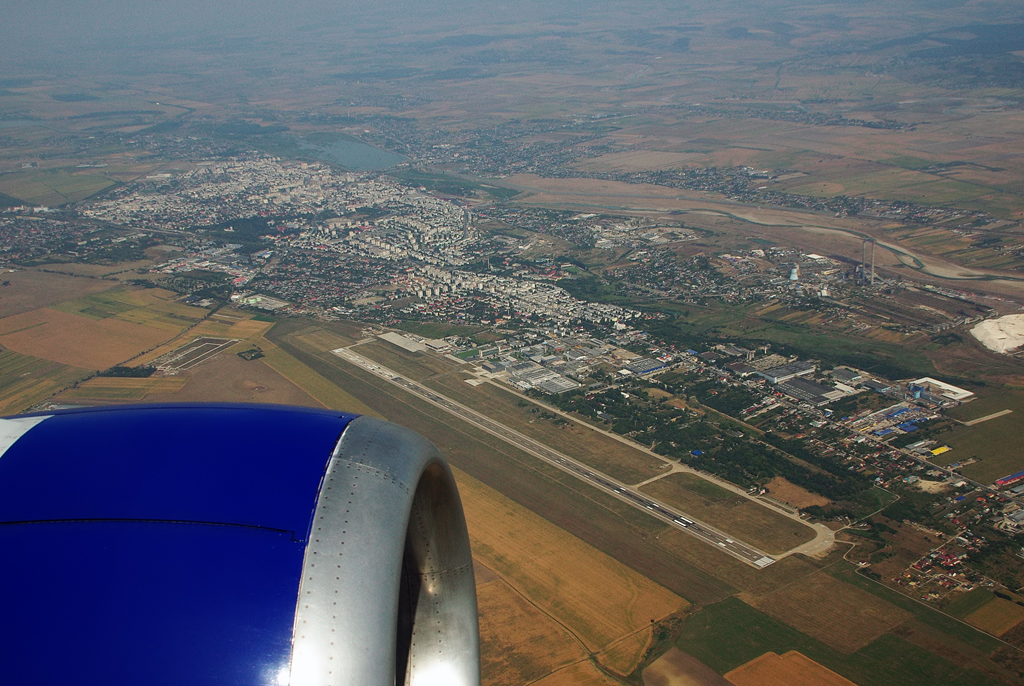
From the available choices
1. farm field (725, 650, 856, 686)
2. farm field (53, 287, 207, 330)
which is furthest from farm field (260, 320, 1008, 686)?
farm field (53, 287, 207, 330)

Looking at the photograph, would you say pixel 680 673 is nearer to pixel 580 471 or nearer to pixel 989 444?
pixel 580 471

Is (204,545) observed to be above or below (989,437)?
above

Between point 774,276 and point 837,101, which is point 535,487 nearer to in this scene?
point 774,276

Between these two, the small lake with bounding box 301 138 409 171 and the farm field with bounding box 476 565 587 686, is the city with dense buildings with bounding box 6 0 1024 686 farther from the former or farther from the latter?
the small lake with bounding box 301 138 409 171

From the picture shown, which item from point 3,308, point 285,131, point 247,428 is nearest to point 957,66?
point 285,131

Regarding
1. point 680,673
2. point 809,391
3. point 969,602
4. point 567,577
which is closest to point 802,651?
point 680,673
